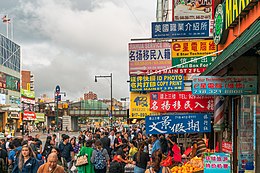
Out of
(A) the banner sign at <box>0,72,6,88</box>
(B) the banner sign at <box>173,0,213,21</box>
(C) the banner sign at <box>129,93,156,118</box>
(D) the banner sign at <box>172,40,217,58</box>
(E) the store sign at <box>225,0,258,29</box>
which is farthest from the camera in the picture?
(A) the banner sign at <box>0,72,6,88</box>

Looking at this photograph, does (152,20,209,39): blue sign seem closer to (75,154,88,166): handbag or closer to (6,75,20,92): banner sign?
(75,154,88,166): handbag

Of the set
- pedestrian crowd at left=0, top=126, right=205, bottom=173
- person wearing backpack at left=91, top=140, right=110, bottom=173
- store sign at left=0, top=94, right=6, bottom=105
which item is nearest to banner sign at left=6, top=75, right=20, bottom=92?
store sign at left=0, top=94, right=6, bottom=105

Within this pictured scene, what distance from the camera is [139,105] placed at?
23.3 m

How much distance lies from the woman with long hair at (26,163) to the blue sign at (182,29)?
9315 millimetres

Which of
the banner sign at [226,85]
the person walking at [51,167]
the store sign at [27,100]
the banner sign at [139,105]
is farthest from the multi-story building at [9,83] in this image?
the person walking at [51,167]

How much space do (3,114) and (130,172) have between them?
7158cm

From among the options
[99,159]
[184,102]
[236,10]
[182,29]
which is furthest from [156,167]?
[182,29]

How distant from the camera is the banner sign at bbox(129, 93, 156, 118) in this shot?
22812 mm

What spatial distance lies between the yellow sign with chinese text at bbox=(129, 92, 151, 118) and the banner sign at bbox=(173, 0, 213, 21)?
4546mm

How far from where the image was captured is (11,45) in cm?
8894

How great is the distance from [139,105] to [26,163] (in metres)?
14.8

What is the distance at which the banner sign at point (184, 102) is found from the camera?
40.4 ft

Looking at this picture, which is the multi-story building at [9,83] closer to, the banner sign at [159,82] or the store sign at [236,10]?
the banner sign at [159,82]

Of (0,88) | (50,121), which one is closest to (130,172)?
(0,88)
